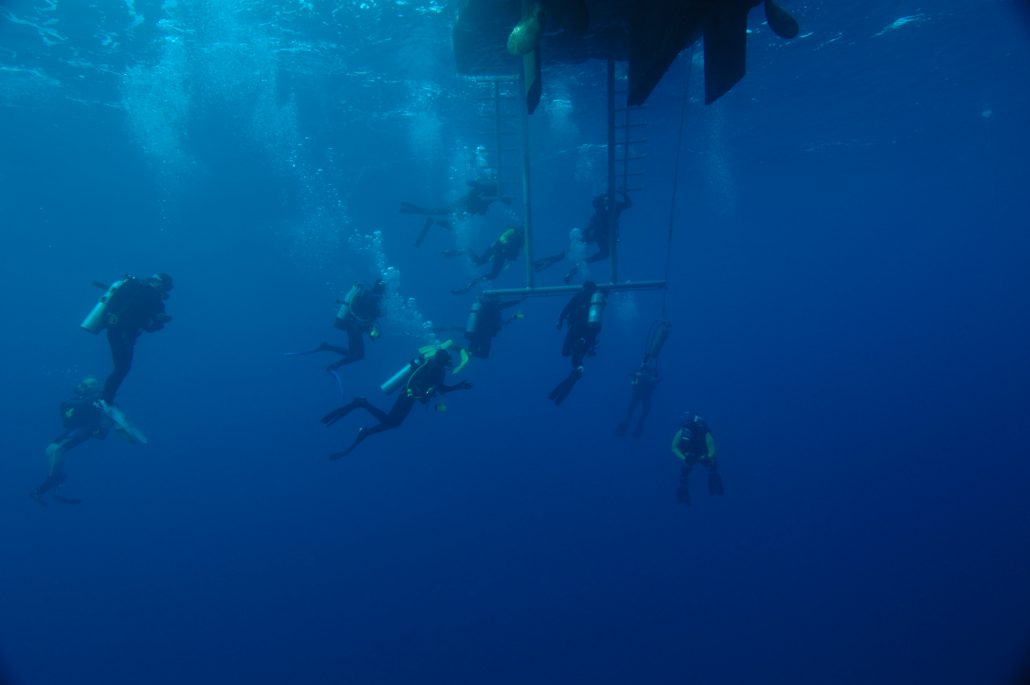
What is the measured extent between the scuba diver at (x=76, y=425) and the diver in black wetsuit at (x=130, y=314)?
17.2ft

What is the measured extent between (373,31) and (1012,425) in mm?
34436

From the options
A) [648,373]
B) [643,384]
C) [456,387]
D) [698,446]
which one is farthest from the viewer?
[643,384]

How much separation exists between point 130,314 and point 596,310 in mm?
A: 6916

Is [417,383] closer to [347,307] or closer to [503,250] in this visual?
[347,307]

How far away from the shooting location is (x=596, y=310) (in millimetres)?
7449

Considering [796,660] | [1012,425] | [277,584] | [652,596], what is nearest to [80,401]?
[277,584]

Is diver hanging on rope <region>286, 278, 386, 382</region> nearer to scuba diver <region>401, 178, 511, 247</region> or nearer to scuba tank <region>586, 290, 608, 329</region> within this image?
scuba diver <region>401, 178, 511, 247</region>

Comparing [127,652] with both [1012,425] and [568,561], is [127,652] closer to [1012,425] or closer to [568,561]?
[568,561]

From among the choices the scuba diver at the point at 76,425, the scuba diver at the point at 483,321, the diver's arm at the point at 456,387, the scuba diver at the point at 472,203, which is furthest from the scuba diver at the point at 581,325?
the scuba diver at the point at 76,425

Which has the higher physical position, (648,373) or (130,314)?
(130,314)

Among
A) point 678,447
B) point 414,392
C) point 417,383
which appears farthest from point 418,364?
point 678,447

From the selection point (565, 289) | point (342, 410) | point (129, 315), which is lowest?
point (342, 410)

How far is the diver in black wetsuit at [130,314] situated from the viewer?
752 centimetres

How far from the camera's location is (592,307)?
24.5 ft
